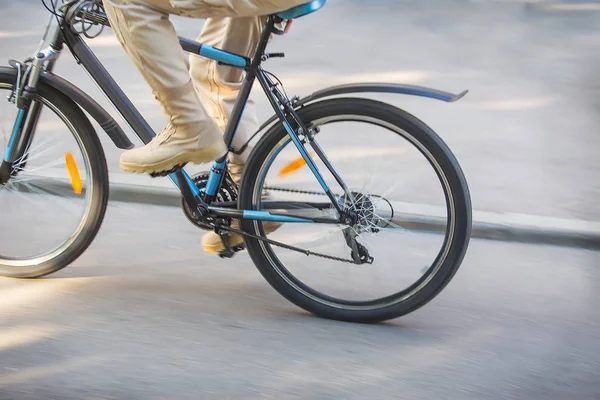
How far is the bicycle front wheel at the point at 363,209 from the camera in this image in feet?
10.8

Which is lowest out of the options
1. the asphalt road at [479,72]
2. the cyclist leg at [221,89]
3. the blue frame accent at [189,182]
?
the asphalt road at [479,72]

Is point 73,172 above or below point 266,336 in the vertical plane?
above

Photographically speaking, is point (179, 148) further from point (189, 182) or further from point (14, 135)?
point (14, 135)

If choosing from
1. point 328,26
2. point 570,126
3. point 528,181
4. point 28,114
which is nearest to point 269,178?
point 28,114

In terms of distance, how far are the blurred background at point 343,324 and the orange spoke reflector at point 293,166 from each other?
602 millimetres

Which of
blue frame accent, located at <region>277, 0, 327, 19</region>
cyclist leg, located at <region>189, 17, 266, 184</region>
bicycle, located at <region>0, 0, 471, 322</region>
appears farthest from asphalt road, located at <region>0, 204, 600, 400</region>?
blue frame accent, located at <region>277, 0, 327, 19</region>

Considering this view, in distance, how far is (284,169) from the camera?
3.53 metres

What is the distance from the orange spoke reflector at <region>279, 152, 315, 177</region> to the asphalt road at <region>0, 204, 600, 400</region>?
1.74 ft

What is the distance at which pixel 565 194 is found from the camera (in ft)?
16.0

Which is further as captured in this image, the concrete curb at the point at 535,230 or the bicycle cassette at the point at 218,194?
the concrete curb at the point at 535,230

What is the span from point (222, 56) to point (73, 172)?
3.17 ft

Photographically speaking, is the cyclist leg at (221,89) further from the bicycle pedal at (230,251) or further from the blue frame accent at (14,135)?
the blue frame accent at (14,135)

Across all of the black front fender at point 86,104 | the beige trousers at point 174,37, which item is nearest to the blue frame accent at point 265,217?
the beige trousers at point 174,37

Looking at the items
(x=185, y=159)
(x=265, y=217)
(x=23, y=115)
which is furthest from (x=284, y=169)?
(x=23, y=115)
